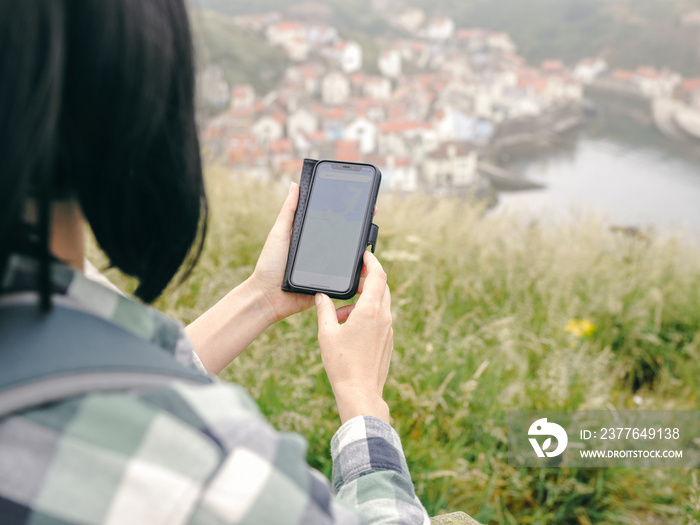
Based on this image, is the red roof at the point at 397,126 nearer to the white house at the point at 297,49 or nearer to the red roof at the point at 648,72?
the white house at the point at 297,49

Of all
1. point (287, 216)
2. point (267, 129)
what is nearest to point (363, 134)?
point (267, 129)

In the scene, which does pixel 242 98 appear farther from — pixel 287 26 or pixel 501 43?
pixel 501 43

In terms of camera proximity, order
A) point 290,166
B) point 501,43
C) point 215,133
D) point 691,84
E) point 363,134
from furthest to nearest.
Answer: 1. point 501,43
2. point 691,84
3. point 363,134
4. point 215,133
5. point 290,166

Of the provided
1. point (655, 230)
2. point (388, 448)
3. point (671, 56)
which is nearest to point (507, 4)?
point (671, 56)

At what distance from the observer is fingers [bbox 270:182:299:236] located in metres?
1.36

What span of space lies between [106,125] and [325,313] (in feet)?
2.10

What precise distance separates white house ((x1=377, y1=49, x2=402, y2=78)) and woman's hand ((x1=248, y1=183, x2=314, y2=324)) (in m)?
10.9

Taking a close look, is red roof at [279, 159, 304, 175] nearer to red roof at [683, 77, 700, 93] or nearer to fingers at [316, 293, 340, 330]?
fingers at [316, 293, 340, 330]

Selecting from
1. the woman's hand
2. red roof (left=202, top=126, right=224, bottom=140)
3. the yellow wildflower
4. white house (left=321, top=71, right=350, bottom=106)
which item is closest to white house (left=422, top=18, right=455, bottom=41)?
white house (left=321, top=71, right=350, bottom=106)

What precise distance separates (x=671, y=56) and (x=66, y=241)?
11620 mm

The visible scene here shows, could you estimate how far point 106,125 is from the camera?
1.73 feet

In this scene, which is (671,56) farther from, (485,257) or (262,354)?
(262,354)

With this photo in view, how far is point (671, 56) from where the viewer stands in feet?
31.4

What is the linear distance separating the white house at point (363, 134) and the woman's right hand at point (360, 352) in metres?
6.90
